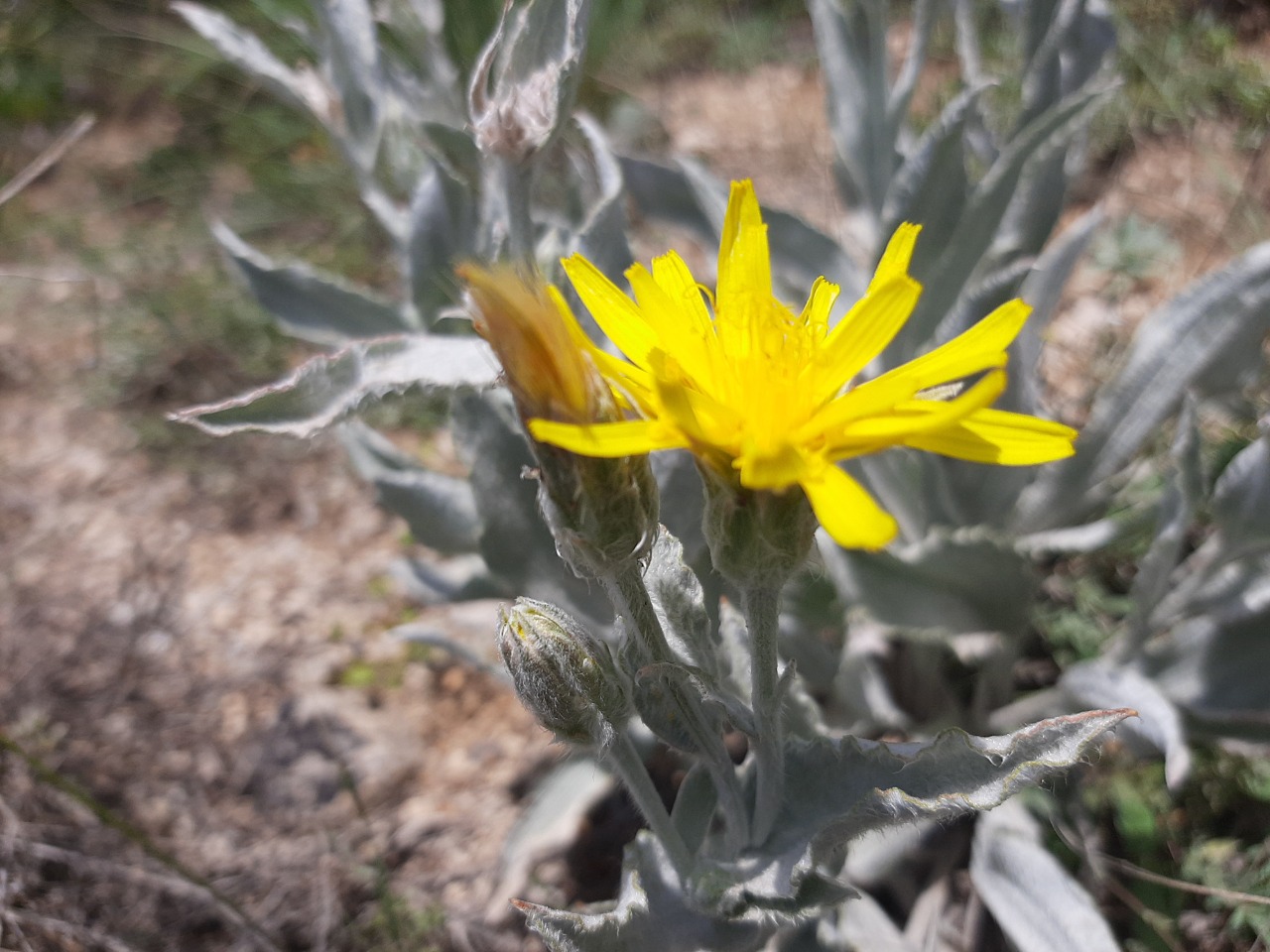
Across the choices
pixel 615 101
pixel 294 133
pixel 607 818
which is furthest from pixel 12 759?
pixel 615 101

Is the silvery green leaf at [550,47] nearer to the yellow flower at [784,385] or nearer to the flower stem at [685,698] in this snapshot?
the yellow flower at [784,385]

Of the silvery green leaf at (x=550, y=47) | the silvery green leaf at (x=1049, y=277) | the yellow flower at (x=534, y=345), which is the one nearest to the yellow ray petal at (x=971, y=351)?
the yellow flower at (x=534, y=345)

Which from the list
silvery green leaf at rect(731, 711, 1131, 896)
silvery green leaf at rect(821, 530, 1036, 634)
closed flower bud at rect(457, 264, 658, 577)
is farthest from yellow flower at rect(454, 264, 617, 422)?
silvery green leaf at rect(821, 530, 1036, 634)

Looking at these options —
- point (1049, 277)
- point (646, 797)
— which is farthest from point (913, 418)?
point (1049, 277)

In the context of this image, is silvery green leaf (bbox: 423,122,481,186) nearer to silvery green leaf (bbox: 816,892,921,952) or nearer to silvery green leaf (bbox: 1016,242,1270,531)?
silvery green leaf (bbox: 1016,242,1270,531)

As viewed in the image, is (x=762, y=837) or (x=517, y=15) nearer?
(x=762, y=837)

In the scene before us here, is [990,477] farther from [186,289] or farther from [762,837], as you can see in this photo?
[186,289]

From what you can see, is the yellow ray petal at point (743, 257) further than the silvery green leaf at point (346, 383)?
No
